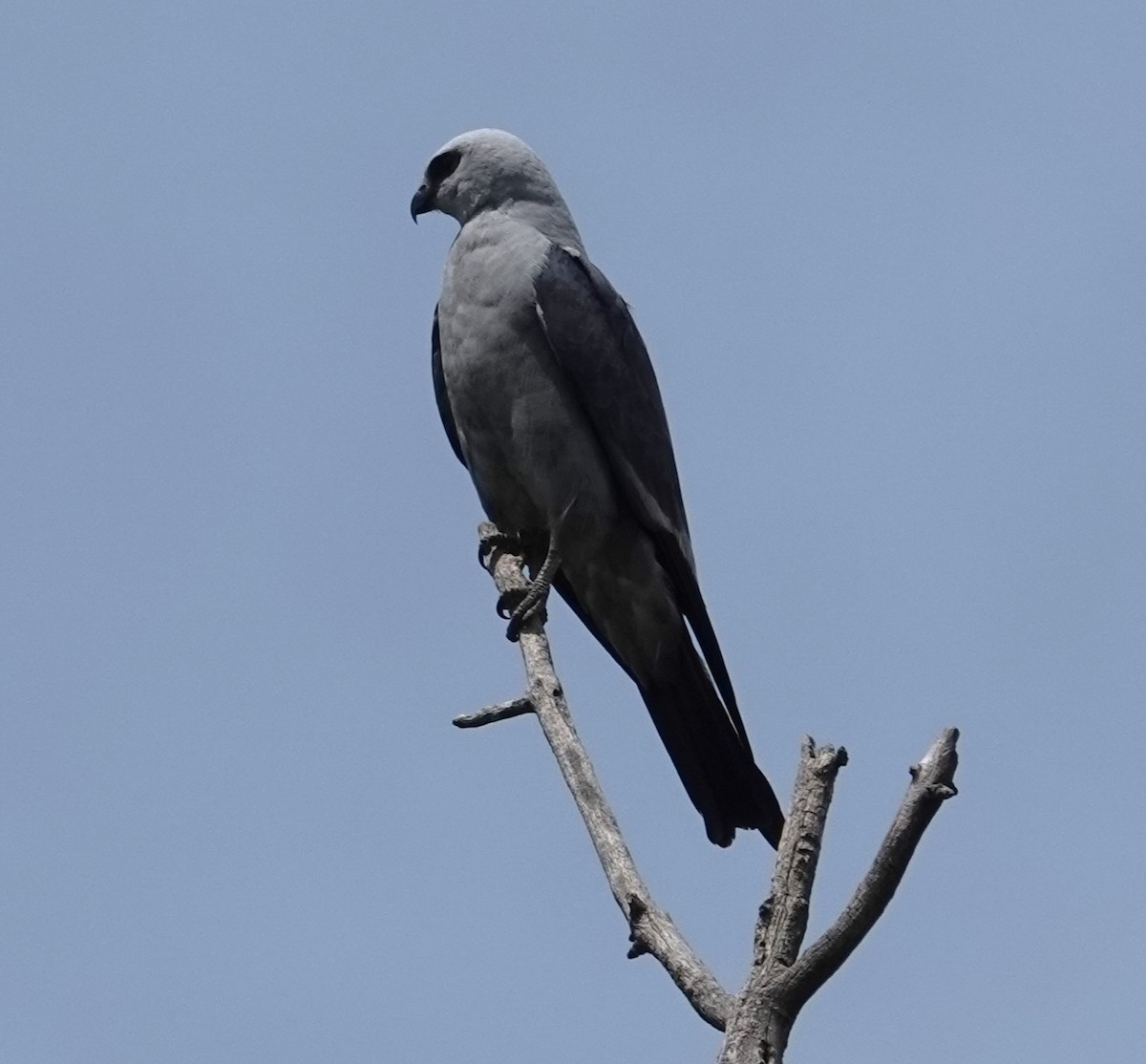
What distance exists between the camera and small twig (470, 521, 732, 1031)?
141 inches

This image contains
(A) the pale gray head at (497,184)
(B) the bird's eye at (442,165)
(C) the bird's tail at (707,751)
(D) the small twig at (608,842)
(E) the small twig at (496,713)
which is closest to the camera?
(D) the small twig at (608,842)

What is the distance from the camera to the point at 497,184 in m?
6.92

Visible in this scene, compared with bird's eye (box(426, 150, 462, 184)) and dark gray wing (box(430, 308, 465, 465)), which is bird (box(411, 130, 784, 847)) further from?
bird's eye (box(426, 150, 462, 184))

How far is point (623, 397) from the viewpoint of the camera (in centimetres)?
644

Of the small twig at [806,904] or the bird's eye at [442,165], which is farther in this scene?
the bird's eye at [442,165]

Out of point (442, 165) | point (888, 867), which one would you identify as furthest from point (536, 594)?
point (888, 867)

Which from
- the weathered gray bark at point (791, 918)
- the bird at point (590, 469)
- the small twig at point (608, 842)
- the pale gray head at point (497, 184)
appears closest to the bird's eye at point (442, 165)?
the pale gray head at point (497, 184)

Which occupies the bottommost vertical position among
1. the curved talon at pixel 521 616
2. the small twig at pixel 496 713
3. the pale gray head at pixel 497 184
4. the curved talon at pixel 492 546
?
the small twig at pixel 496 713

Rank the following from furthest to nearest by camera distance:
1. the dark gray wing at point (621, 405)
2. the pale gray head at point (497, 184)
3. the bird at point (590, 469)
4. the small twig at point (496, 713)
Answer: the pale gray head at point (497, 184), the dark gray wing at point (621, 405), the bird at point (590, 469), the small twig at point (496, 713)

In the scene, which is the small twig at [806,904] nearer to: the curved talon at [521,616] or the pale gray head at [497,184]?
the curved talon at [521,616]

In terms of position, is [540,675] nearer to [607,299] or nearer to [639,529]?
[639,529]

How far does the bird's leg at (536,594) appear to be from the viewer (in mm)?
5523

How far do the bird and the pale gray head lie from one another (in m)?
0.25

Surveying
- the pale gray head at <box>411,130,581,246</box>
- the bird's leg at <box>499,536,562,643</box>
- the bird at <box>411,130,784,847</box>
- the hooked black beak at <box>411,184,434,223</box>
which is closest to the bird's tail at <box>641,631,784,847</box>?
the bird at <box>411,130,784,847</box>
